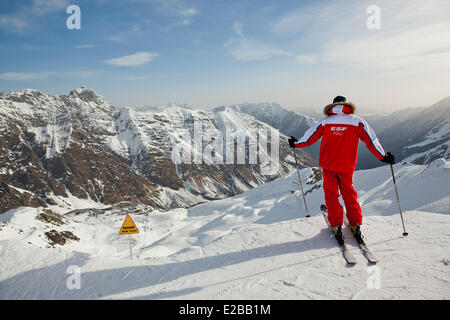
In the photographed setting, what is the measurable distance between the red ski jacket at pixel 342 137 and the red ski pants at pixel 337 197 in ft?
0.83

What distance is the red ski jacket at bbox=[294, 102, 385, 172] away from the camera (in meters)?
6.27

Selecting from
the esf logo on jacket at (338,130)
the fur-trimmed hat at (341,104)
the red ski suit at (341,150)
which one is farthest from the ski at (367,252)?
the fur-trimmed hat at (341,104)

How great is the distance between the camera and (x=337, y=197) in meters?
6.52

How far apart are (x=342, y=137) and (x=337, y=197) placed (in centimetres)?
155

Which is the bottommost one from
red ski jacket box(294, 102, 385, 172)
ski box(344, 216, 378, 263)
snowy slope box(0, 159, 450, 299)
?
snowy slope box(0, 159, 450, 299)

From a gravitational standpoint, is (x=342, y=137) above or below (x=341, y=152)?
above

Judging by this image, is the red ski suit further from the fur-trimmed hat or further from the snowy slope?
the snowy slope

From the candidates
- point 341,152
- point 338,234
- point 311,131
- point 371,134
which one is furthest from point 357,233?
point 311,131

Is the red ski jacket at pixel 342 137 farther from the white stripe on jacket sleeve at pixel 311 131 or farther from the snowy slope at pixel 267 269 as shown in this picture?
the snowy slope at pixel 267 269

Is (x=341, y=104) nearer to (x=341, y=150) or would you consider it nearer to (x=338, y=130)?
Answer: (x=338, y=130)

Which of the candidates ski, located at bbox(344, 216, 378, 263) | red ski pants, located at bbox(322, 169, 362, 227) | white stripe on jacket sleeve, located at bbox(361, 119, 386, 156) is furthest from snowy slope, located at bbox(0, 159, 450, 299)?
white stripe on jacket sleeve, located at bbox(361, 119, 386, 156)
